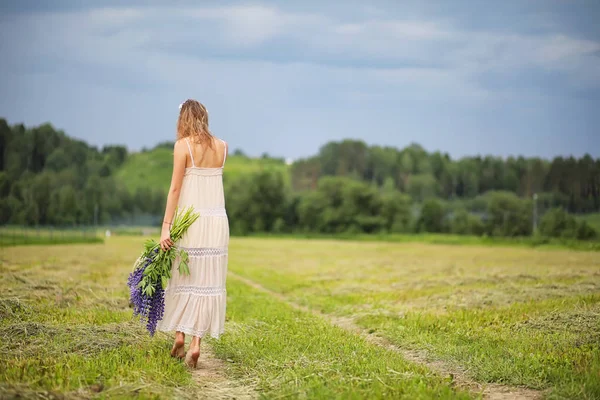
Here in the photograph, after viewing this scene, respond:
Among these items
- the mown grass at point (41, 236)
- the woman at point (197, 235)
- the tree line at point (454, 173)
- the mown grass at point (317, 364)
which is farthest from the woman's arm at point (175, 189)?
the tree line at point (454, 173)

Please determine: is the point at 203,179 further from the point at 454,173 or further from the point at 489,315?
the point at 454,173

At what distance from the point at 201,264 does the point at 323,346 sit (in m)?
2.23

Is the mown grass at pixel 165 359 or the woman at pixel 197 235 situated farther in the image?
the woman at pixel 197 235

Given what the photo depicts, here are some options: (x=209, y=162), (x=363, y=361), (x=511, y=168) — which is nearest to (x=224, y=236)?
(x=209, y=162)

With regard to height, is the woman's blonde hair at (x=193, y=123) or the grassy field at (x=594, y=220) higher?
the woman's blonde hair at (x=193, y=123)

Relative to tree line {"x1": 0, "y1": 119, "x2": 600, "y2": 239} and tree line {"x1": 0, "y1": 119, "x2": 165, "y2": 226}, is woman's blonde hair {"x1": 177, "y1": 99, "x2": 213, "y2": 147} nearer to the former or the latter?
tree line {"x1": 0, "y1": 119, "x2": 600, "y2": 239}

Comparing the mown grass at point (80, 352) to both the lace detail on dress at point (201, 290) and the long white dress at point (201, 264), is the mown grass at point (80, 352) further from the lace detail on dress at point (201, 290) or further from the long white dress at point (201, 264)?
the lace detail on dress at point (201, 290)

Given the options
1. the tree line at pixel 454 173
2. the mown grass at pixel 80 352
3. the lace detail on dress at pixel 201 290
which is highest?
the tree line at pixel 454 173

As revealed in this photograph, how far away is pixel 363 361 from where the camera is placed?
8.16m

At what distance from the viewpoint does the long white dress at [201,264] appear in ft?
27.4

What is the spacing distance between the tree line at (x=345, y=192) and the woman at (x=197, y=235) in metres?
44.7

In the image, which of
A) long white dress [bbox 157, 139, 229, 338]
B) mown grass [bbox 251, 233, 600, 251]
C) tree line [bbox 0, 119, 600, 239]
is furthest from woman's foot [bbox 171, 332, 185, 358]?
tree line [bbox 0, 119, 600, 239]

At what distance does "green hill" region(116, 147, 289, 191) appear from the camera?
425 ft

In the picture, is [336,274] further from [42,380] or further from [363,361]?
[42,380]
